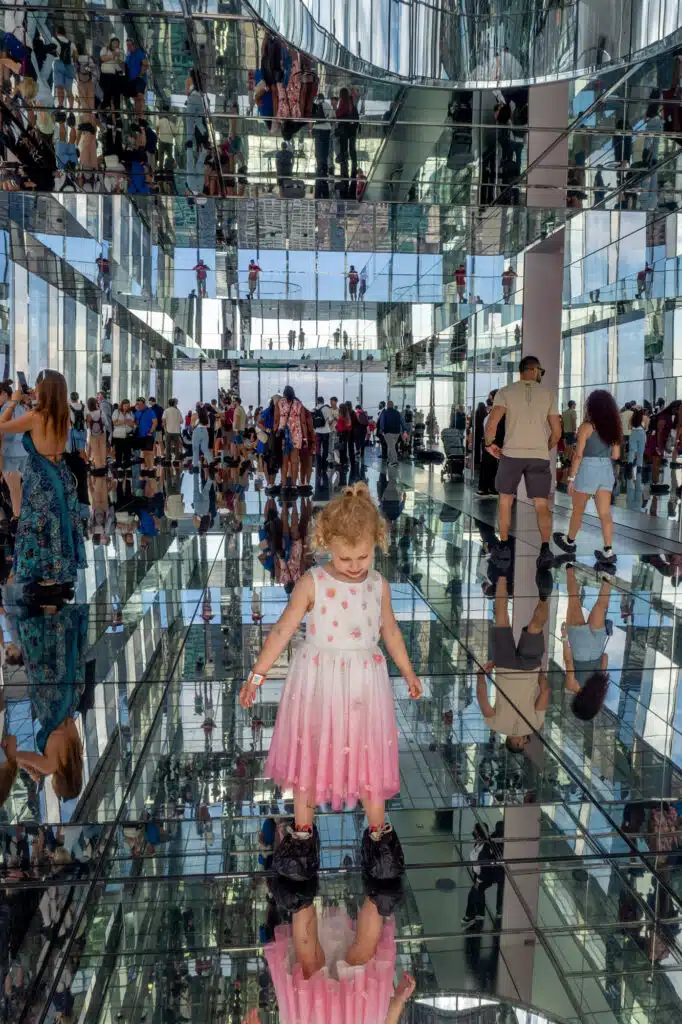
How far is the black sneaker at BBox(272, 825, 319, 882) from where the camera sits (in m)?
3.27

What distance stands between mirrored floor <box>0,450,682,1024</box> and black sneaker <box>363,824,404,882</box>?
43 millimetres

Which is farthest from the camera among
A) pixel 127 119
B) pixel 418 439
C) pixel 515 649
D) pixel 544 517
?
pixel 418 439

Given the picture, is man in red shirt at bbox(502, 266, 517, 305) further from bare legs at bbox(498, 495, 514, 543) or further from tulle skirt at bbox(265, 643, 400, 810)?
tulle skirt at bbox(265, 643, 400, 810)

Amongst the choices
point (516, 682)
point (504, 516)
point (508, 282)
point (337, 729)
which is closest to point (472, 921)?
Result: point (337, 729)

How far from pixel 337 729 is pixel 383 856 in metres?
0.46

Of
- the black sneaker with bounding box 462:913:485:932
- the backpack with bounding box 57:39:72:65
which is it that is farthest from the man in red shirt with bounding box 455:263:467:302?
the black sneaker with bounding box 462:913:485:932

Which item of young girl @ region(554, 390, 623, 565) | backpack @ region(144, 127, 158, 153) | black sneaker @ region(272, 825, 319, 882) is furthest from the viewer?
backpack @ region(144, 127, 158, 153)

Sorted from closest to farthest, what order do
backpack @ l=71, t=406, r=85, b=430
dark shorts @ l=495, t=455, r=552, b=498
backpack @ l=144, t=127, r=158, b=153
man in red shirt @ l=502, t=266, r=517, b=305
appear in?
dark shorts @ l=495, t=455, r=552, b=498 → backpack @ l=144, t=127, r=158, b=153 → man in red shirt @ l=502, t=266, r=517, b=305 → backpack @ l=71, t=406, r=85, b=430

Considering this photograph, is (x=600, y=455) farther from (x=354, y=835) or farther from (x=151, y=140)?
(x=354, y=835)

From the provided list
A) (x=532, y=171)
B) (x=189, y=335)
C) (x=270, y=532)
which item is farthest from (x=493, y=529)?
(x=189, y=335)

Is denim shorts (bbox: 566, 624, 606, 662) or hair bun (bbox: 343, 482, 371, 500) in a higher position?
hair bun (bbox: 343, 482, 371, 500)

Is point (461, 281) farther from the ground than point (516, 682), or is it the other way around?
point (461, 281)

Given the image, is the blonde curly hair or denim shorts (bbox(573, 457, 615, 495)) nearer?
the blonde curly hair

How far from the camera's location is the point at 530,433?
965 cm
